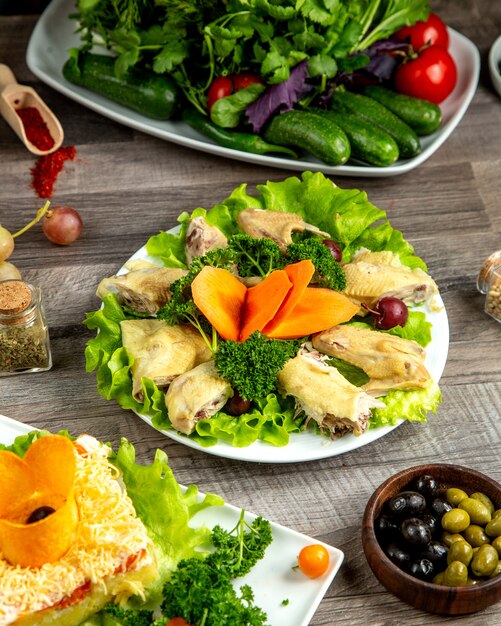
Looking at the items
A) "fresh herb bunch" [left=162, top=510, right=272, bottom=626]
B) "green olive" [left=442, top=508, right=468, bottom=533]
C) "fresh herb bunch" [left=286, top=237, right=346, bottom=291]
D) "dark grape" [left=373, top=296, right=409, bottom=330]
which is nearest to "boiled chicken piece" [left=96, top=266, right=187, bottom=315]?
"fresh herb bunch" [left=286, top=237, right=346, bottom=291]

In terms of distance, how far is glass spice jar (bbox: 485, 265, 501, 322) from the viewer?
3.49 meters

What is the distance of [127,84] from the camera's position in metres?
4.33

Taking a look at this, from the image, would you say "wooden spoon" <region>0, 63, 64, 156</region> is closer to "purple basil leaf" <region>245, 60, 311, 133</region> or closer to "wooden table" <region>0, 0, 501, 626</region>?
"wooden table" <region>0, 0, 501, 626</region>

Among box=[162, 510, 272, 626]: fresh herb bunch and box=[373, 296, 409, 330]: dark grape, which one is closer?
box=[162, 510, 272, 626]: fresh herb bunch

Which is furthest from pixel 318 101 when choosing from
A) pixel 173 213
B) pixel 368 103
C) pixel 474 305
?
pixel 474 305

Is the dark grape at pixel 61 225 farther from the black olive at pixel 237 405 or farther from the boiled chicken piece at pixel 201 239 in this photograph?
the black olive at pixel 237 405

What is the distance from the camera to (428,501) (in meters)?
2.70

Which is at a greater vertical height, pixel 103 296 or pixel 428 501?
pixel 428 501

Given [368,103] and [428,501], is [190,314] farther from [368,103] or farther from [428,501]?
[368,103]

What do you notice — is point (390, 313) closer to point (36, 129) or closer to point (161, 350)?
point (161, 350)

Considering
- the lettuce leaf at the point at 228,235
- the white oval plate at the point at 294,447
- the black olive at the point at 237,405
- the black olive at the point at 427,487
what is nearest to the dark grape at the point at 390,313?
the lettuce leaf at the point at 228,235

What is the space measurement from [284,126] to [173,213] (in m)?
0.63

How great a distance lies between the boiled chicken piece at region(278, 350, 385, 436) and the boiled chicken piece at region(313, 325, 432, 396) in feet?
0.30

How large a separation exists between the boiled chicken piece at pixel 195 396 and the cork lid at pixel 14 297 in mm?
574
